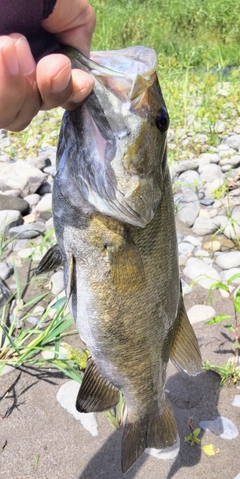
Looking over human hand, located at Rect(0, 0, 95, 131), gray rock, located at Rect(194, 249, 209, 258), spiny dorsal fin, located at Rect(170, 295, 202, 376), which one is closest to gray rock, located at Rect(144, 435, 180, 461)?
spiny dorsal fin, located at Rect(170, 295, 202, 376)

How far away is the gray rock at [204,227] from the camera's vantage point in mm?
4180

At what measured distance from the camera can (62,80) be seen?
129 cm

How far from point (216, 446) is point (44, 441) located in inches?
35.1

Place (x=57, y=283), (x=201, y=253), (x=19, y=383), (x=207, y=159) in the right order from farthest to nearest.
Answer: (x=207, y=159) → (x=201, y=253) → (x=57, y=283) → (x=19, y=383)

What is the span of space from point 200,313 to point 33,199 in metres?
2.09

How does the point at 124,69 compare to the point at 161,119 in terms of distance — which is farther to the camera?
the point at 161,119

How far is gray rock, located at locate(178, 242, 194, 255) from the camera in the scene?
3.96 metres

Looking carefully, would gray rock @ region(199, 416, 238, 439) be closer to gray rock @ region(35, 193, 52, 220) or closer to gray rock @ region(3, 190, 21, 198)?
gray rock @ region(35, 193, 52, 220)

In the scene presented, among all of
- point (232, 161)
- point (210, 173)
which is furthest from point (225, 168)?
point (210, 173)

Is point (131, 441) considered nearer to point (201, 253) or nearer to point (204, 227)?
point (201, 253)

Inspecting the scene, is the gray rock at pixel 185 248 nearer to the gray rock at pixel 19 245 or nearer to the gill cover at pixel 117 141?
the gray rock at pixel 19 245

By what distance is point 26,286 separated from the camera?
3727 millimetres

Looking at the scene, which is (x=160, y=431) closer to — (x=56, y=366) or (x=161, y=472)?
(x=161, y=472)

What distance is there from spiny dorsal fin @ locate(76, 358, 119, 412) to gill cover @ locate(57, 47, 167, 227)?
71 cm
